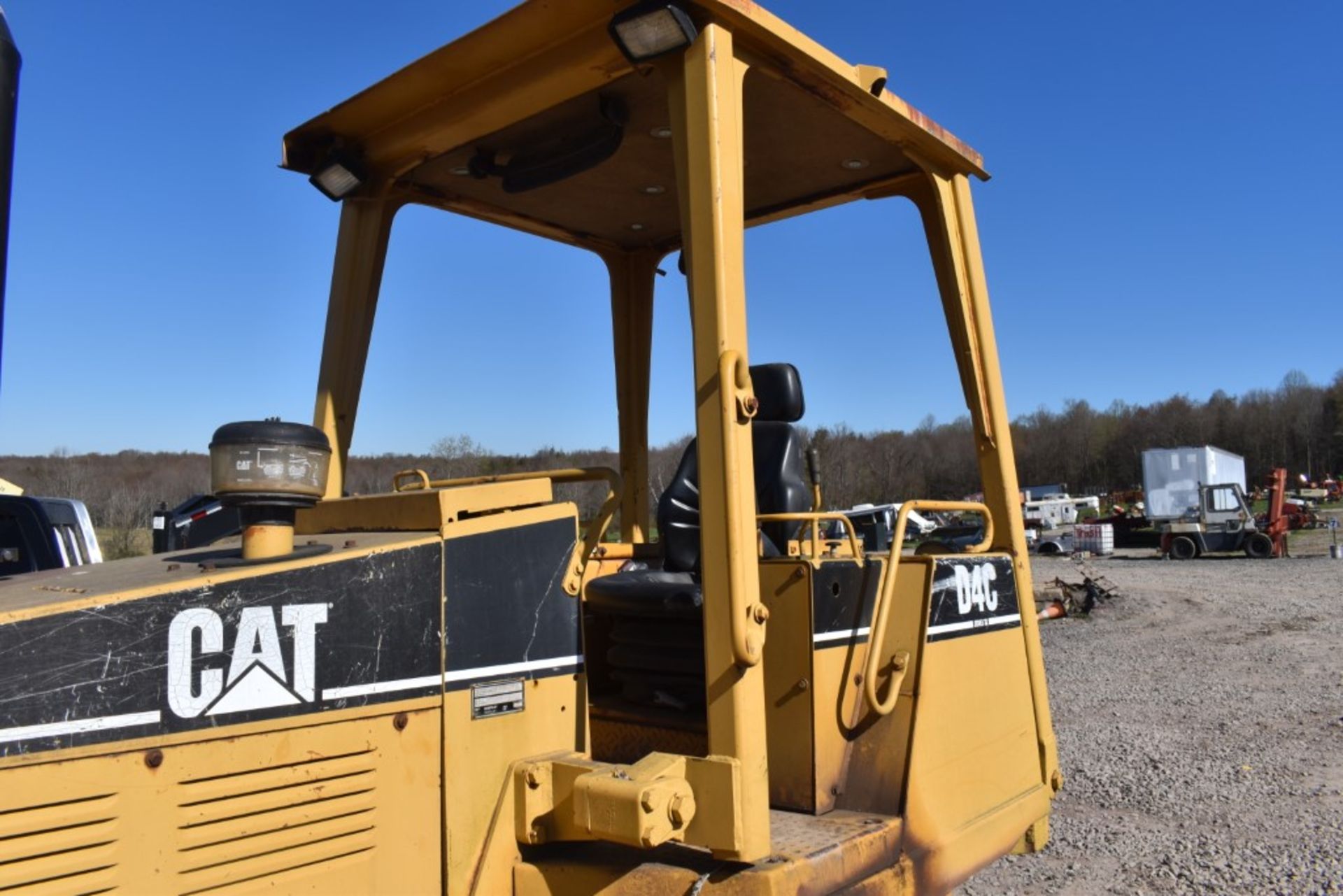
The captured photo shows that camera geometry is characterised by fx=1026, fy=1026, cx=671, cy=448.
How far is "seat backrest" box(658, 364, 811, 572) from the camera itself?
400cm

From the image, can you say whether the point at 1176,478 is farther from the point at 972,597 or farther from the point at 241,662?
the point at 241,662

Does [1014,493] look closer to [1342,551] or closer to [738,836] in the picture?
[738,836]

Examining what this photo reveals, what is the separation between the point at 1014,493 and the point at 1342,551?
2671 cm

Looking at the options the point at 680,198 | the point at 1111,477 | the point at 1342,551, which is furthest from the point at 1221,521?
the point at 1111,477

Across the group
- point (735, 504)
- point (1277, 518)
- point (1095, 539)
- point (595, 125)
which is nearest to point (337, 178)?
point (595, 125)

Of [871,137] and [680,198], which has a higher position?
[871,137]

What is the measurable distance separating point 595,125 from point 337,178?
836 millimetres

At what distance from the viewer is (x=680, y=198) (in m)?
2.54

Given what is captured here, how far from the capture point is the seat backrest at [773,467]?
400cm

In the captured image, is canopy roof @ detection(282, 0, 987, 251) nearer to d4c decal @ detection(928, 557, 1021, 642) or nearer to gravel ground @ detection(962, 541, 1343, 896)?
d4c decal @ detection(928, 557, 1021, 642)

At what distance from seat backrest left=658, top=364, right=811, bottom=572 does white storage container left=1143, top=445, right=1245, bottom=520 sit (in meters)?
32.3

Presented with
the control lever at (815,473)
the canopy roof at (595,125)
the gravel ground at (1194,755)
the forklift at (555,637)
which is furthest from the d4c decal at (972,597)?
the gravel ground at (1194,755)

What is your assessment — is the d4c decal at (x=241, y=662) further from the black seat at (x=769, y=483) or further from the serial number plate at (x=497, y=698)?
Result: the black seat at (x=769, y=483)

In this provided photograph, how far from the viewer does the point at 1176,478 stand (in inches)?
1297
